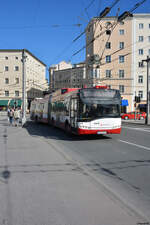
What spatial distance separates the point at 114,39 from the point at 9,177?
1786 inches

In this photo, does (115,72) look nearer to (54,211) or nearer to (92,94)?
(92,94)

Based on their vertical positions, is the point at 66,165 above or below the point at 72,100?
below

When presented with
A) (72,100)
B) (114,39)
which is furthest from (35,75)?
(72,100)

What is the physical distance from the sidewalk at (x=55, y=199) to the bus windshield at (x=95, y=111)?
4.92 m

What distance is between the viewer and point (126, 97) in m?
48.1

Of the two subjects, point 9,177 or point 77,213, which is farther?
point 9,177

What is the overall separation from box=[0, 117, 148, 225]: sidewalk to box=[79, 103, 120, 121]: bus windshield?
4920mm

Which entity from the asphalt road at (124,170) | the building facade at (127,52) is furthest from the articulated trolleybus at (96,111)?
the building facade at (127,52)

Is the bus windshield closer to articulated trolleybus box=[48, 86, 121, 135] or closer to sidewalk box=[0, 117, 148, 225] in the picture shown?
articulated trolleybus box=[48, 86, 121, 135]

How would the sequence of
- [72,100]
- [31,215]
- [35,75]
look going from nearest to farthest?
[31,215] < [72,100] < [35,75]

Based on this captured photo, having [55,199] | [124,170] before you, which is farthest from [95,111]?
[55,199]

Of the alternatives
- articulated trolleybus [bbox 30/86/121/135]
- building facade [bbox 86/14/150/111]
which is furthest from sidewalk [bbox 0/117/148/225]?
building facade [bbox 86/14/150/111]

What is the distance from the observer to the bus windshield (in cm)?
1149

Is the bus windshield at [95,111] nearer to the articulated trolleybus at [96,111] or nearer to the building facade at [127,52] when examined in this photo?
the articulated trolleybus at [96,111]
